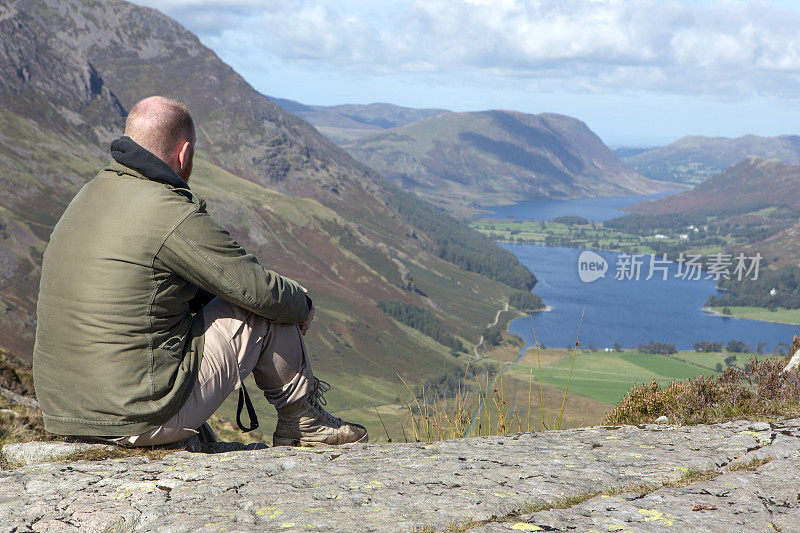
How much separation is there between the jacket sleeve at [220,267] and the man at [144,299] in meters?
0.01

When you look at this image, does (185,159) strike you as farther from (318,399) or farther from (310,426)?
(310,426)

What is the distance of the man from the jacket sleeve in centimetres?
1

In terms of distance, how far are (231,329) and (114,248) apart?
152cm

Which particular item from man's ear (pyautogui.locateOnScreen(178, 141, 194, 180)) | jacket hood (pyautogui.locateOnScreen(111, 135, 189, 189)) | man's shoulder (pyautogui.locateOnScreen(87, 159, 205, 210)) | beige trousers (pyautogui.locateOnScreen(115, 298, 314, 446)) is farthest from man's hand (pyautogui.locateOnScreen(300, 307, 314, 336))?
jacket hood (pyautogui.locateOnScreen(111, 135, 189, 189))

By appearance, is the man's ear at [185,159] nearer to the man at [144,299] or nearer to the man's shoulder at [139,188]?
the man at [144,299]

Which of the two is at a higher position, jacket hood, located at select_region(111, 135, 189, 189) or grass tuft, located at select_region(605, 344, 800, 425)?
jacket hood, located at select_region(111, 135, 189, 189)

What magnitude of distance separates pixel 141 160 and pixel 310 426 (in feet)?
12.6

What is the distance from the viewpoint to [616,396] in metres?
165

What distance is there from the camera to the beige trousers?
6617 millimetres

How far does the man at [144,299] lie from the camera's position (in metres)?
5.80

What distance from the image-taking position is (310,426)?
7805mm

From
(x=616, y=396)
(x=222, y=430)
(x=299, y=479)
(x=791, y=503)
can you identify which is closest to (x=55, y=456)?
(x=299, y=479)

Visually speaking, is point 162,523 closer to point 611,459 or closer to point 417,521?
point 417,521

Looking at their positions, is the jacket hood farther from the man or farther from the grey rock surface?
the grey rock surface
